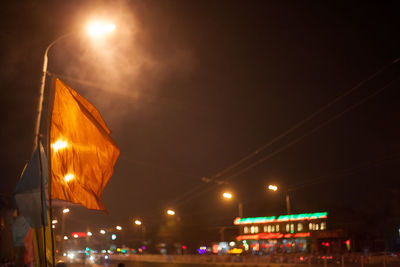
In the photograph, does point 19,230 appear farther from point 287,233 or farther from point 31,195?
point 287,233

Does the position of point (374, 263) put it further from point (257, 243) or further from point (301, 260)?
point (257, 243)

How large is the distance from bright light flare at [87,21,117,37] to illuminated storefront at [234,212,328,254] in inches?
2244

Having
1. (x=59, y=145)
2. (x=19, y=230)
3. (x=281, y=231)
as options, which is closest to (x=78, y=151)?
(x=59, y=145)

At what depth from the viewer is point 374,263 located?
29078mm

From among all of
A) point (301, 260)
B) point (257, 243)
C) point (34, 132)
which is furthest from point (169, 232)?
point (34, 132)

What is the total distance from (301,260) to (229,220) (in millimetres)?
69617

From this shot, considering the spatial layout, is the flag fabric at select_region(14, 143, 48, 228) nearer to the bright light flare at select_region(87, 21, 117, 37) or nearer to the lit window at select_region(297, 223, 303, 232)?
the bright light flare at select_region(87, 21, 117, 37)

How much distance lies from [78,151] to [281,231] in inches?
2713

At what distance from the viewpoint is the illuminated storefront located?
6838cm

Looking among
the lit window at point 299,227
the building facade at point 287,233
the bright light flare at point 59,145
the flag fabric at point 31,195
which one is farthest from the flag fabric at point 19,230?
the lit window at point 299,227

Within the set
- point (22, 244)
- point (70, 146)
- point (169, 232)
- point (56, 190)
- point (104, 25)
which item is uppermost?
point (104, 25)

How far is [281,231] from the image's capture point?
72.8m

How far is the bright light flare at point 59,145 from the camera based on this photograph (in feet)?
21.7

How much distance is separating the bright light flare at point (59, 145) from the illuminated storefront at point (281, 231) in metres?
59.8
